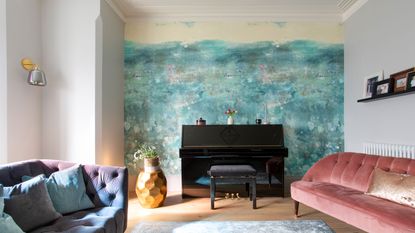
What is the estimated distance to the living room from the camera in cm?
271

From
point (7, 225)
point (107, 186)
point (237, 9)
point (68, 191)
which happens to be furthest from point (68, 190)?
point (237, 9)

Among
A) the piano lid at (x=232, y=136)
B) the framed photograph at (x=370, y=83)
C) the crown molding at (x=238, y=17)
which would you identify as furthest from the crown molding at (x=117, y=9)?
the framed photograph at (x=370, y=83)

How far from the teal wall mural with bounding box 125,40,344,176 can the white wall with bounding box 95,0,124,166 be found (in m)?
0.20

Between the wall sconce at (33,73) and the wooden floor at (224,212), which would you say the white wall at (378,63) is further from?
the wall sconce at (33,73)

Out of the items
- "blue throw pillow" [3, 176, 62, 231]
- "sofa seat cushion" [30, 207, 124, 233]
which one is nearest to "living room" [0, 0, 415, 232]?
"sofa seat cushion" [30, 207, 124, 233]

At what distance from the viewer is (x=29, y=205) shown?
1714 mm

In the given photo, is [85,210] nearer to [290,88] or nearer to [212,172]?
[212,172]

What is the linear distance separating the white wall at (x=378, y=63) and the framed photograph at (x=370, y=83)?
0.08 m

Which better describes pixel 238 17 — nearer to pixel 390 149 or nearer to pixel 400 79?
pixel 400 79

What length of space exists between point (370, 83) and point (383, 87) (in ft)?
1.10

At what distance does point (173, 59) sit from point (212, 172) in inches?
79.4

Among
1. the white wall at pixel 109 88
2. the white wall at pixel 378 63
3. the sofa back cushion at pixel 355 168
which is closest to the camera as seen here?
the sofa back cushion at pixel 355 168

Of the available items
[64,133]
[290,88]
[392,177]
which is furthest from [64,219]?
[290,88]

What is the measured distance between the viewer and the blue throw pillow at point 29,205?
1649 millimetres
